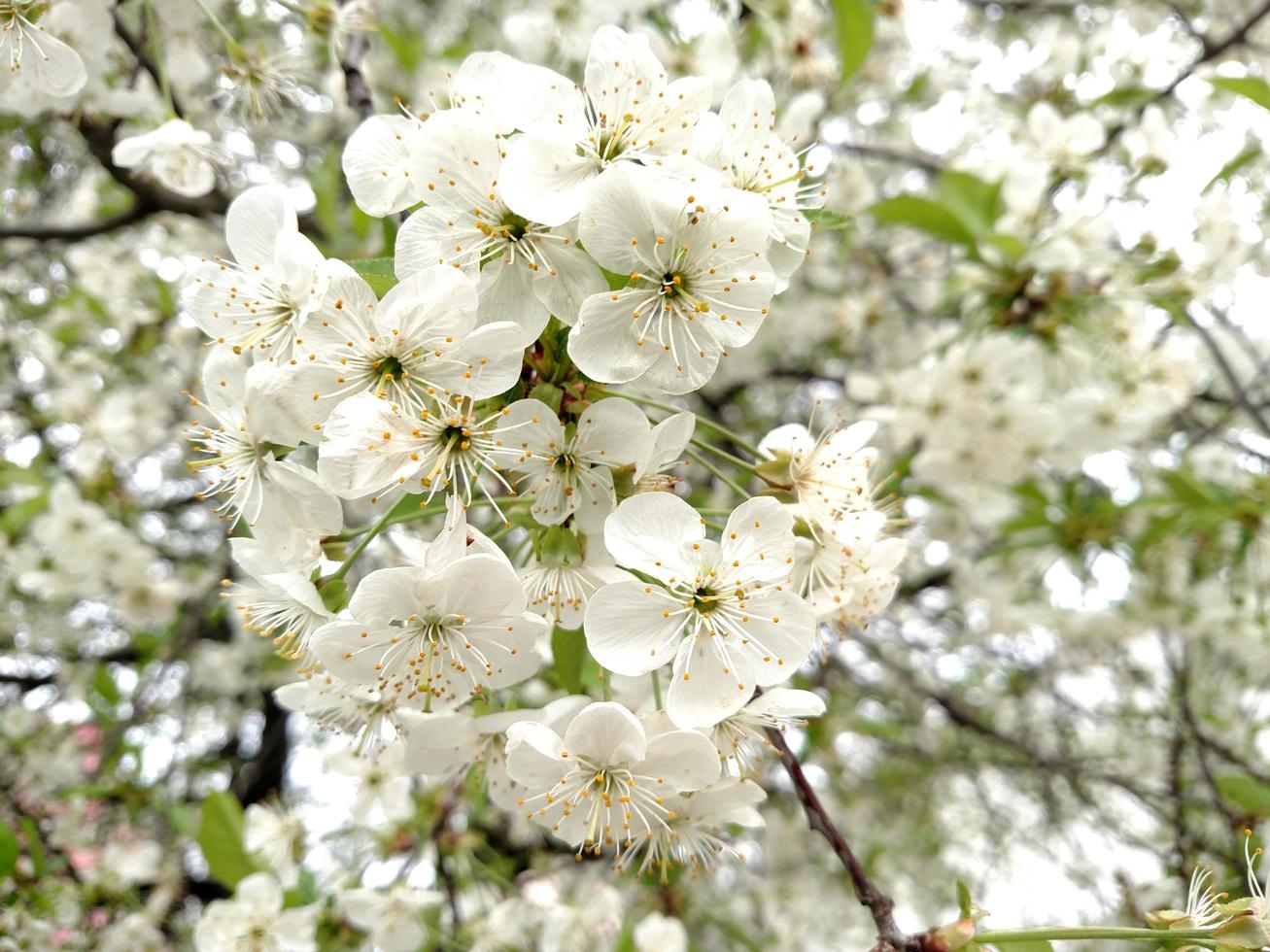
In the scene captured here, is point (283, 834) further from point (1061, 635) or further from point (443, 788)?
point (1061, 635)

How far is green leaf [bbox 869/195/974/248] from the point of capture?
7.43ft

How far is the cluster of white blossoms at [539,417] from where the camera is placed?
0.98 meters

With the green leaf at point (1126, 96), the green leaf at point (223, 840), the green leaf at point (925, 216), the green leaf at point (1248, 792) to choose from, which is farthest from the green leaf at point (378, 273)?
the green leaf at point (1126, 96)

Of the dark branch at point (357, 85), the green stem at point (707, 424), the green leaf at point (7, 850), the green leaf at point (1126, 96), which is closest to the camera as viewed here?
the green stem at point (707, 424)

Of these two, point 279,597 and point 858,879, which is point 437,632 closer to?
point 279,597

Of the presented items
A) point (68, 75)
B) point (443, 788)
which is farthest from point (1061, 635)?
point (68, 75)

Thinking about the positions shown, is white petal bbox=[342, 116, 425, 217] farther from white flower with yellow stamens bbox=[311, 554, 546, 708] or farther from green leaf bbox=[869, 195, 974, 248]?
green leaf bbox=[869, 195, 974, 248]

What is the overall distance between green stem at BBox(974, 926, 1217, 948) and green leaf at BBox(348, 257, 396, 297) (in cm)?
102

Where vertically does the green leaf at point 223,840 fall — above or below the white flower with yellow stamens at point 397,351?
below

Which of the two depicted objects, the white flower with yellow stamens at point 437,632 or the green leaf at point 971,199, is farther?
the green leaf at point 971,199

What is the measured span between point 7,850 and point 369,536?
68.5 inches

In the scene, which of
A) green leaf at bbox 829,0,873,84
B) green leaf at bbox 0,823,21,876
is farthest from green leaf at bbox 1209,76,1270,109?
green leaf at bbox 0,823,21,876

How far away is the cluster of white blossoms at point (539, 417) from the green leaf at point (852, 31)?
159cm

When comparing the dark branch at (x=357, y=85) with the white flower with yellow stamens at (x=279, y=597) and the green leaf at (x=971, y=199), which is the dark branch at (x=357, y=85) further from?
the green leaf at (x=971, y=199)
